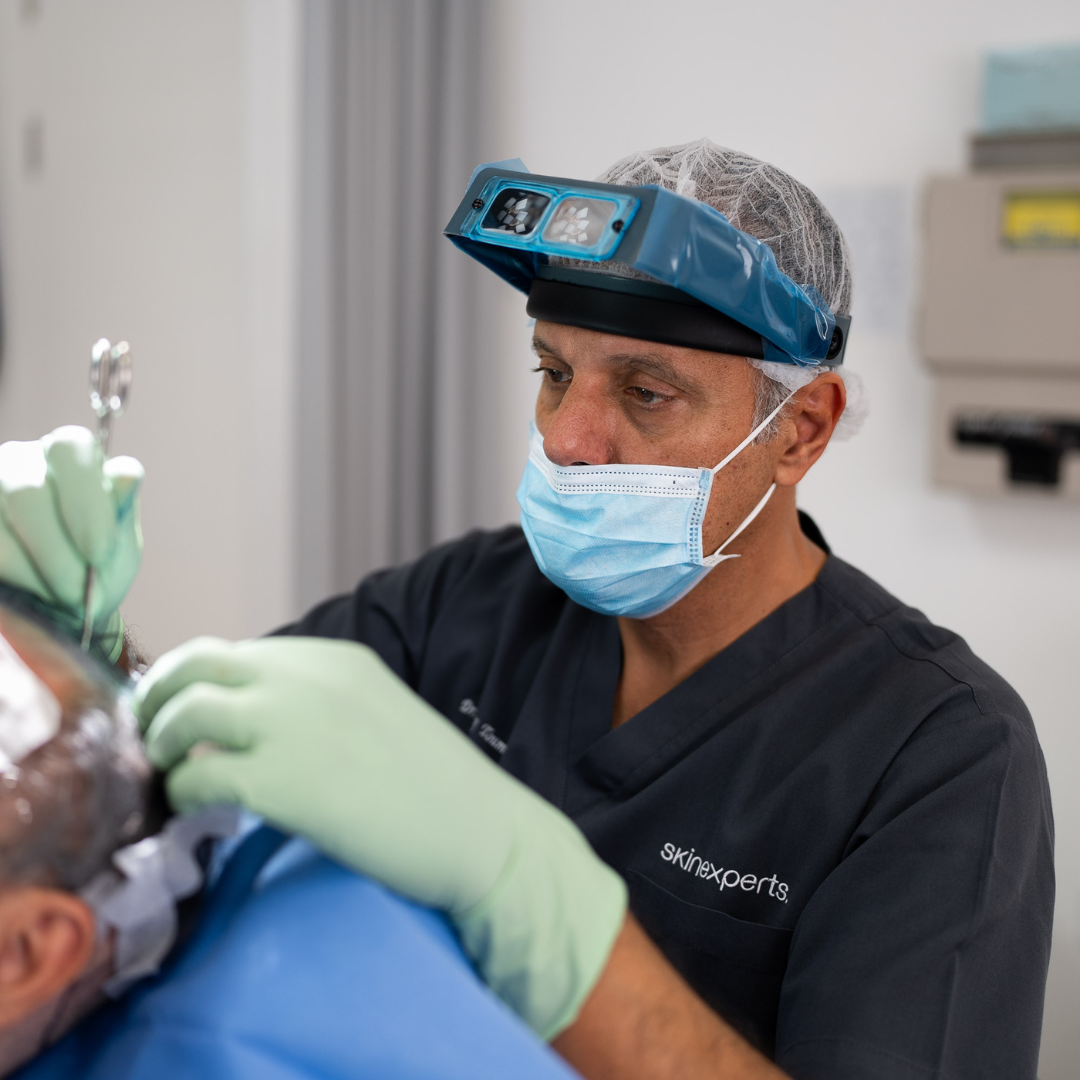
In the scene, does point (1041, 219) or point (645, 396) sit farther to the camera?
point (1041, 219)

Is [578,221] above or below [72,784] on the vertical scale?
above

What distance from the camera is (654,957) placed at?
2.44 feet

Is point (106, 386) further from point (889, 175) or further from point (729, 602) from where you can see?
point (889, 175)

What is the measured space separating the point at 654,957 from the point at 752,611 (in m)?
0.56

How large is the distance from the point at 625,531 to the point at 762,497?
0.17 metres

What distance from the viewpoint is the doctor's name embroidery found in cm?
104

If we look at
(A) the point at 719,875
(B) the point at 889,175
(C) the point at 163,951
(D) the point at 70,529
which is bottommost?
(A) the point at 719,875

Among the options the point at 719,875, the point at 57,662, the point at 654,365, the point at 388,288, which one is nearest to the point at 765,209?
the point at 654,365

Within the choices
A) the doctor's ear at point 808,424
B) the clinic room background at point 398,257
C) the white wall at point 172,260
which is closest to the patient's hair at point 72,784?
the doctor's ear at point 808,424

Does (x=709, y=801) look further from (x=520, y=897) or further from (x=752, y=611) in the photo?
(x=520, y=897)

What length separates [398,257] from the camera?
8.20 feet

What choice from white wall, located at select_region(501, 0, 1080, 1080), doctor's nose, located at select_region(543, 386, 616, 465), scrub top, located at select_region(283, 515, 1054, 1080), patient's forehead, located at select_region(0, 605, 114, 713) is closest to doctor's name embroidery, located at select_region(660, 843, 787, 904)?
scrub top, located at select_region(283, 515, 1054, 1080)

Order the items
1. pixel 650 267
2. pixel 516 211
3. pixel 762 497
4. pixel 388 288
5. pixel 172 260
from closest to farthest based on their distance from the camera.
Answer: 1. pixel 650 267
2. pixel 516 211
3. pixel 762 497
4. pixel 388 288
5. pixel 172 260

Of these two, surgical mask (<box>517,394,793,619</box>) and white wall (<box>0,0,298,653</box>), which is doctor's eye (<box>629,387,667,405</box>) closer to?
surgical mask (<box>517,394,793,619</box>)
